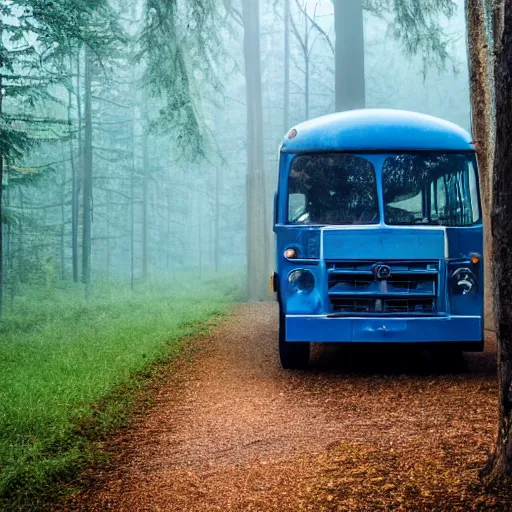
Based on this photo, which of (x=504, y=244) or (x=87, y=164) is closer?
(x=504, y=244)

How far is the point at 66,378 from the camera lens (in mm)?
7570

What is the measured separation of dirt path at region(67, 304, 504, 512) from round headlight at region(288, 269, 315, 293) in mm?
1143

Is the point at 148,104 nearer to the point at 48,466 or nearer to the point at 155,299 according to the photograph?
the point at 155,299

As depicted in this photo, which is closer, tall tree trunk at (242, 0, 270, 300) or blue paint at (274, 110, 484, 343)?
blue paint at (274, 110, 484, 343)

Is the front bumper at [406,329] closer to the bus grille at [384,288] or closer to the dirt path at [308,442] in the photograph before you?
the bus grille at [384,288]

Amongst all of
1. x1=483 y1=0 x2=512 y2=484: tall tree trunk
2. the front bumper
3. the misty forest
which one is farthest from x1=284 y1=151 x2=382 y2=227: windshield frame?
x1=483 y1=0 x2=512 y2=484: tall tree trunk

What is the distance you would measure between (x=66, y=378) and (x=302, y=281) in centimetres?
312

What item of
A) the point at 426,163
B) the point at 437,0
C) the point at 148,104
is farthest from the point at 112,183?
the point at 426,163

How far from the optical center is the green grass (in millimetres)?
4645

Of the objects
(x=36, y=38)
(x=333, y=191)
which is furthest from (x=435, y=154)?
(x=36, y=38)

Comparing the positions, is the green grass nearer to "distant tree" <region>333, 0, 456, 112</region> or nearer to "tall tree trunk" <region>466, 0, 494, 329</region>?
"tall tree trunk" <region>466, 0, 494, 329</region>

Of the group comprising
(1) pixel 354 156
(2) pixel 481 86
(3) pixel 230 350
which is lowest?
(3) pixel 230 350

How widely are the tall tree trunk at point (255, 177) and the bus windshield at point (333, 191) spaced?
35.7 feet

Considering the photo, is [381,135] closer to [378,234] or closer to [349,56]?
[378,234]
